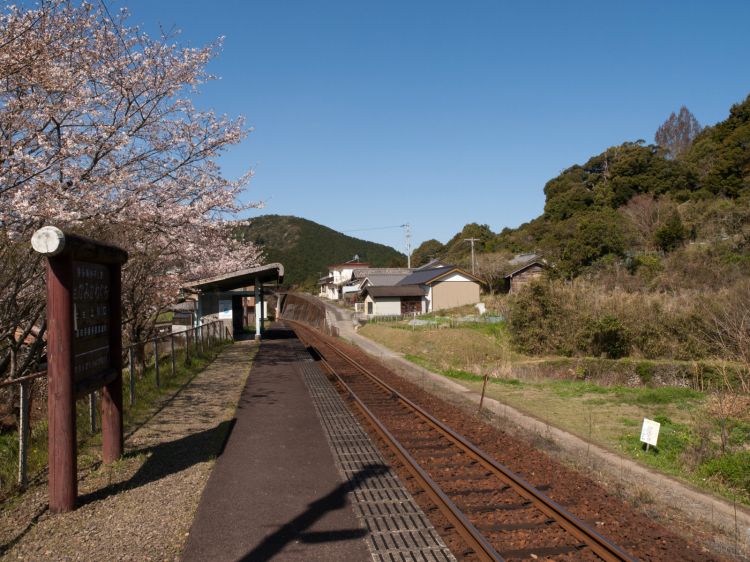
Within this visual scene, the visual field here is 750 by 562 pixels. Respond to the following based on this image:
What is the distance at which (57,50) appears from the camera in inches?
393

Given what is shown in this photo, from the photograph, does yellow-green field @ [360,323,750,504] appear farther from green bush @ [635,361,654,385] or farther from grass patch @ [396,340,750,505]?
green bush @ [635,361,654,385]

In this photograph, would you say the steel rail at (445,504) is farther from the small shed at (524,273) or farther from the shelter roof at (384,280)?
the shelter roof at (384,280)

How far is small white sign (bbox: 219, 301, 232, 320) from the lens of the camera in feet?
107

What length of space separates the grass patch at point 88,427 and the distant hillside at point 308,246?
10944 cm

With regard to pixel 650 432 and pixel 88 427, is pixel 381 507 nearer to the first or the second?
pixel 650 432

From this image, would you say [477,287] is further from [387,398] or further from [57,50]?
[57,50]

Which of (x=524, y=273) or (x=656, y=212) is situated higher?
(x=656, y=212)

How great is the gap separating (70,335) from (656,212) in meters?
49.5

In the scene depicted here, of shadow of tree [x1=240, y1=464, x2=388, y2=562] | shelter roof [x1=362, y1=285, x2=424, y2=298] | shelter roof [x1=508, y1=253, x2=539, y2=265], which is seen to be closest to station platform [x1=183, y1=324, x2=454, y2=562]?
shadow of tree [x1=240, y1=464, x2=388, y2=562]

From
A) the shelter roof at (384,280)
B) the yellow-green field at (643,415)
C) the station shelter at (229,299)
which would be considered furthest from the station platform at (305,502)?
the shelter roof at (384,280)

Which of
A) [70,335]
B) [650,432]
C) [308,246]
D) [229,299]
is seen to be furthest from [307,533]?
[308,246]

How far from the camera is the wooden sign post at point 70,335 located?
596cm

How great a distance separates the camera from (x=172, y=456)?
8258mm

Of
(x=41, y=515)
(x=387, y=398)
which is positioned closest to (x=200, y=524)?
(x=41, y=515)
